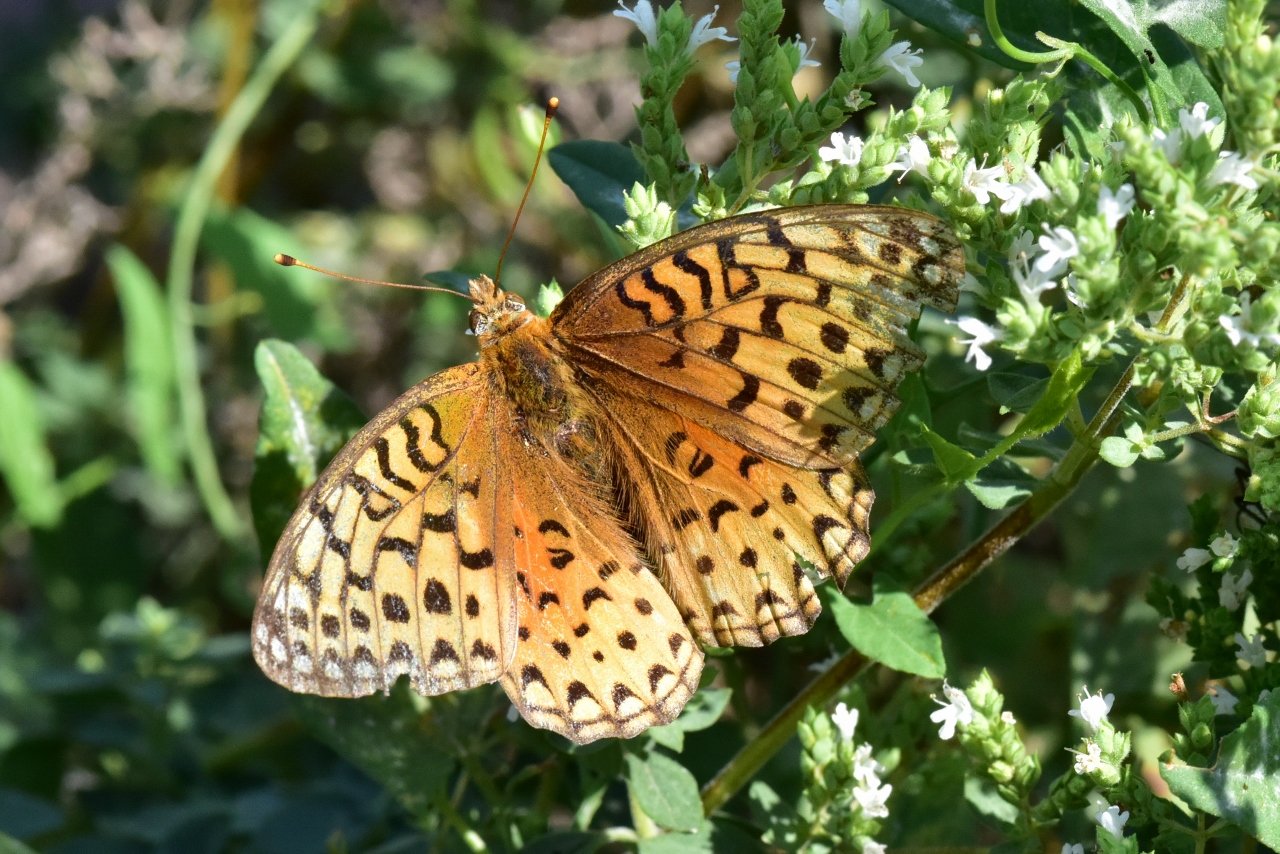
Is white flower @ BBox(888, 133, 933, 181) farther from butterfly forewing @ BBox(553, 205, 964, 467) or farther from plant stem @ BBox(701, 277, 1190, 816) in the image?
plant stem @ BBox(701, 277, 1190, 816)

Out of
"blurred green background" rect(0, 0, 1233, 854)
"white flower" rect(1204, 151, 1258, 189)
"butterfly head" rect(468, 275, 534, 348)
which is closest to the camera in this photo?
"white flower" rect(1204, 151, 1258, 189)

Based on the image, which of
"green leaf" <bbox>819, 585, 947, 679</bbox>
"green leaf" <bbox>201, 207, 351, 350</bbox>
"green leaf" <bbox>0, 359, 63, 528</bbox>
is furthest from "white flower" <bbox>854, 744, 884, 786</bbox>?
"green leaf" <bbox>0, 359, 63, 528</bbox>

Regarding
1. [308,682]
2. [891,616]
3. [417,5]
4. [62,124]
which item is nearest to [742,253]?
[891,616]

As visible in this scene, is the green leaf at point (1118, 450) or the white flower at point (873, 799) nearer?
the green leaf at point (1118, 450)

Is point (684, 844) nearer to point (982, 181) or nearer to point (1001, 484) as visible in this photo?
point (1001, 484)

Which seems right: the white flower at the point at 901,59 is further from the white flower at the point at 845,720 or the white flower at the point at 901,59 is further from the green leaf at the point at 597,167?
the white flower at the point at 845,720

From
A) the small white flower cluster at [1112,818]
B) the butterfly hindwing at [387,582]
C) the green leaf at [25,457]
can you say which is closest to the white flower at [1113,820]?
the small white flower cluster at [1112,818]
